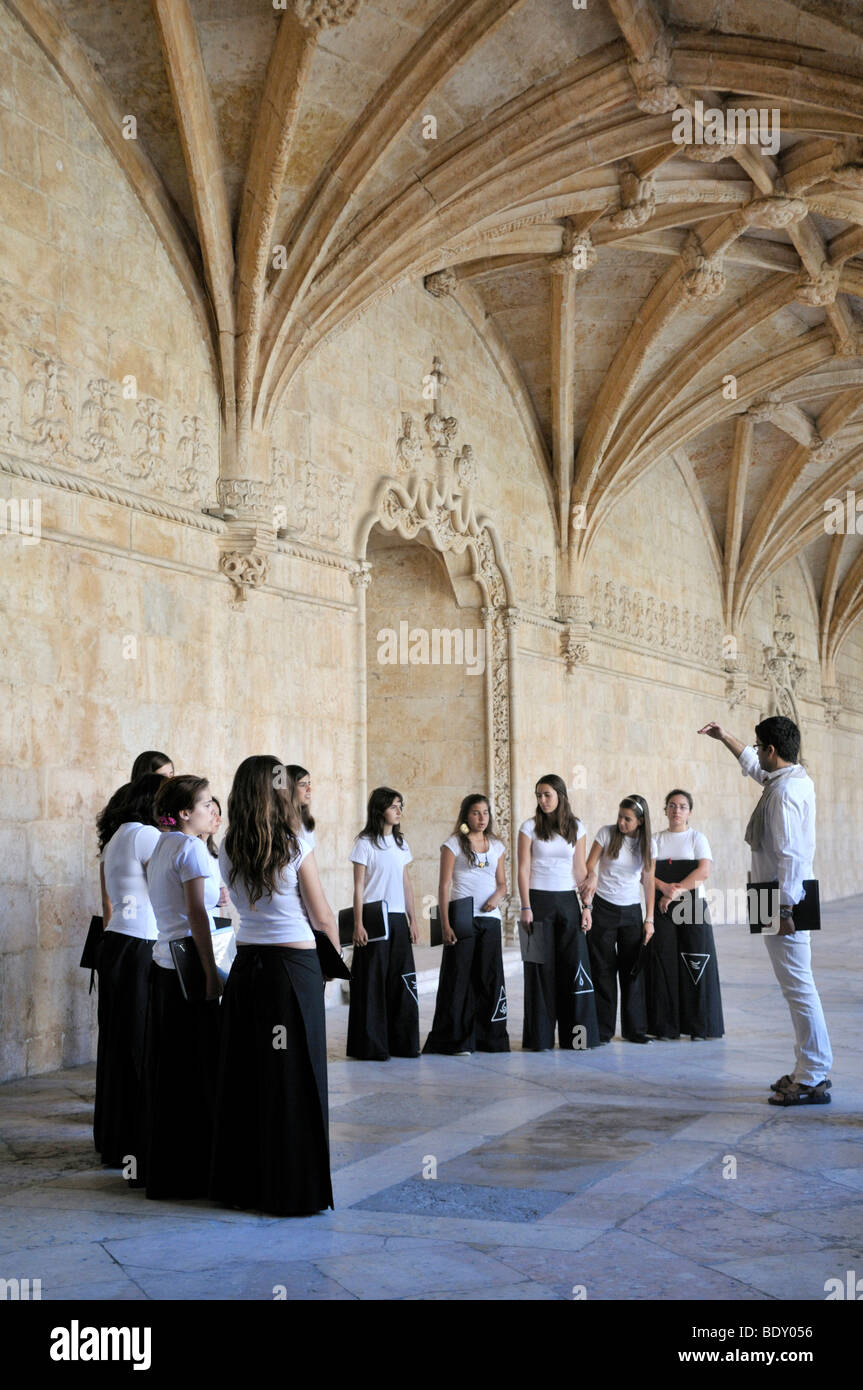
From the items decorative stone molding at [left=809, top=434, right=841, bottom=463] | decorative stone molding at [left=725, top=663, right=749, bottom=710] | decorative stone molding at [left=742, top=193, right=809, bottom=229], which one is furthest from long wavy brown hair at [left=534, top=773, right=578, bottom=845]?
decorative stone molding at [left=725, top=663, right=749, bottom=710]

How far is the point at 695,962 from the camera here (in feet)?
22.9

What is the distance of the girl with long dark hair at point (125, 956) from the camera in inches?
179

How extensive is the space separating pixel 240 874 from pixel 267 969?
295mm

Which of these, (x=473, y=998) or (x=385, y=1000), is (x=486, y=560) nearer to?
(x=473, y=998)

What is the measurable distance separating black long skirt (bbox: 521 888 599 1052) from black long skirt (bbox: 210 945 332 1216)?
289 centimetres

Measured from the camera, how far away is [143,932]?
4.68 meters

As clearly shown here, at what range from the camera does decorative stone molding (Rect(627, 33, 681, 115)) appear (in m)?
7.77

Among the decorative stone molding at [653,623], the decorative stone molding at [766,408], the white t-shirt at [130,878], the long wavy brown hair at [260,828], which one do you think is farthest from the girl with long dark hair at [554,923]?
the decorative stone molding at [766,408]

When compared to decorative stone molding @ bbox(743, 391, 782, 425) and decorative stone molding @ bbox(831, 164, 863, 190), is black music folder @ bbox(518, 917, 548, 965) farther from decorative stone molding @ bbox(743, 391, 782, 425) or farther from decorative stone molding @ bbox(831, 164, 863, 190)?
decorative stone molding @ bbox(743, 391, 782, 425)

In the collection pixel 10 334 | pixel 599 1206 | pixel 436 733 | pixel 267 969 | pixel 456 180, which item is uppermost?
pixel 456 180

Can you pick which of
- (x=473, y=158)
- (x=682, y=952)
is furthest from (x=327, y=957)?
(x=473, y=158)

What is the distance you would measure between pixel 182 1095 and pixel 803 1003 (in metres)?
2.51

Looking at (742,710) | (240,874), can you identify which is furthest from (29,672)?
(742,710)

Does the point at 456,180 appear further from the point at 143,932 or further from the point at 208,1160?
the point at 208,1160
